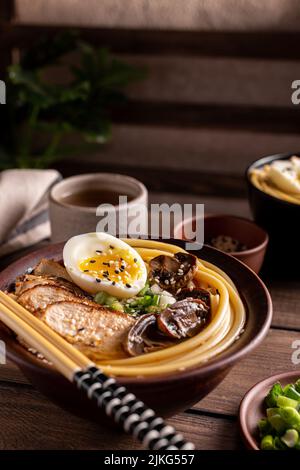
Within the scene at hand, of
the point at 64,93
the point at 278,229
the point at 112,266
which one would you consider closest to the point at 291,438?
the point at 112,266

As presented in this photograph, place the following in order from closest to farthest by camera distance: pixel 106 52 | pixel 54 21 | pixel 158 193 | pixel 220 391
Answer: pixel 220 391
pixel 106 52
pixel 54 21
pixel 158 193

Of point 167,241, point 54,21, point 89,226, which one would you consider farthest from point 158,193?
point 167,241

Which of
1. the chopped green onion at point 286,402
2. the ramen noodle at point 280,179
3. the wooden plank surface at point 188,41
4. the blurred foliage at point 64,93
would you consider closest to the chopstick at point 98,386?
the chopped green onion at point 286,402

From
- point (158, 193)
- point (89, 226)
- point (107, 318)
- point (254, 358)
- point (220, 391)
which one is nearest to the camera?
point (107, 318)

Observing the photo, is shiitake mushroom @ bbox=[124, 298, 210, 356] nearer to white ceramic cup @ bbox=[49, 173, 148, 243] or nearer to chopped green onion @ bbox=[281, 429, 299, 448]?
chopped green onion @ bbox=[281, 429, 299, 448]

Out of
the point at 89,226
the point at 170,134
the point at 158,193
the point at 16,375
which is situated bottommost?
the point at 158,193
